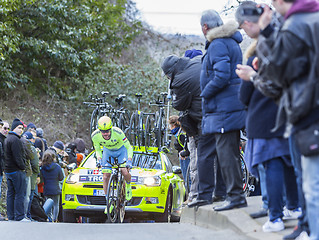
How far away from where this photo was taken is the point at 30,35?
82.0 ft

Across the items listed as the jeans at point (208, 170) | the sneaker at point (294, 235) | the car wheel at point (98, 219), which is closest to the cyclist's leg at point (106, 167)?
the car wheel at point (98, 219)

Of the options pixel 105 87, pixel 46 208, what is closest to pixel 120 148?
pixel 46 208

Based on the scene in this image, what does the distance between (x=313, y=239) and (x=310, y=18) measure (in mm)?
1592

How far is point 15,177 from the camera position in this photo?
12.9m

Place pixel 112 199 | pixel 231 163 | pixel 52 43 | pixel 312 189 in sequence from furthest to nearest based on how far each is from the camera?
pixel 52 43, pixel 112 199, pixel 231 163, pixel 312 189

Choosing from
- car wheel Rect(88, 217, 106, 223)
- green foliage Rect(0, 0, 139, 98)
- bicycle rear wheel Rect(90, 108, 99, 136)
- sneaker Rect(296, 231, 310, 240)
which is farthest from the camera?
green foliage Rect(0, 0, 139, 98)

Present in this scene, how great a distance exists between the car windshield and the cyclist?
2.42ft

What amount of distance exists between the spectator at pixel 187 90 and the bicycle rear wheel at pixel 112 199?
12.4 ft

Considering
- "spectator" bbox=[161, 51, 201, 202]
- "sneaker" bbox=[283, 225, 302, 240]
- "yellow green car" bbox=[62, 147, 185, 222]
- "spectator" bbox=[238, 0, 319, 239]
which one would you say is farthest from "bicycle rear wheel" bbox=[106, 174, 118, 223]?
"spectator" bbox=[238, 0, 319, 239]

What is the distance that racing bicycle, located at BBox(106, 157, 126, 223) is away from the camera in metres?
12.5

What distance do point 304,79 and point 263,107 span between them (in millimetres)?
1580

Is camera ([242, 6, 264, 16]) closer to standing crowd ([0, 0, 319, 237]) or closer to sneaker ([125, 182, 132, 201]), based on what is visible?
standing crowd ([0, 0, 319, 237])

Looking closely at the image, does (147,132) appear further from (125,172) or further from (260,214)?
(260,214)

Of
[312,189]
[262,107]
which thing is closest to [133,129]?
[262,107]
